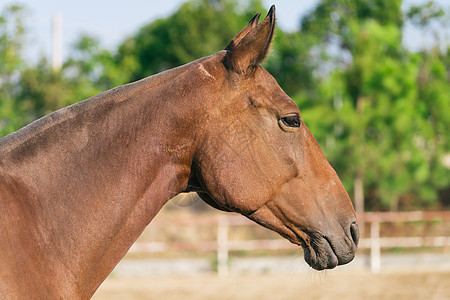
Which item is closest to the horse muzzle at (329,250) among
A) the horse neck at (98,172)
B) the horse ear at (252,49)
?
the horse neck at (98,172)

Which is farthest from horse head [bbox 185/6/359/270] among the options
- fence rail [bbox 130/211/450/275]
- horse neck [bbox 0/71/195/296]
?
fence rail [bbox 130/211/450/275]

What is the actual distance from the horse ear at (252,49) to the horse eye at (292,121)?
0.23m

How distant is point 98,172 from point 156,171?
0.21 meters

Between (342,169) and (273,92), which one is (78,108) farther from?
(342,169)

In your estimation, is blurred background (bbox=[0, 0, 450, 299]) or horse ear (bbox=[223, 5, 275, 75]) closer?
horse ear (bbox=[223, 5, 275, 75])

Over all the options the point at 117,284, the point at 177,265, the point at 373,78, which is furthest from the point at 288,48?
the point at 117,284

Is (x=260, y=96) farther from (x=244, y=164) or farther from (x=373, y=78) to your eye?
(x=373, y=78)

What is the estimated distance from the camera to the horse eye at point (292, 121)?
7.32 feet

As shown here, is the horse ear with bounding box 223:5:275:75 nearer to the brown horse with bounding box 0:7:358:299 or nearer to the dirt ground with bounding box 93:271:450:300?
the brown horse with bounding box 0:7:358:299

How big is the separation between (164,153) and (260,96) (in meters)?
0.44

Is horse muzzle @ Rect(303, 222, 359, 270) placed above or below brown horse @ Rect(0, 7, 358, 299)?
below

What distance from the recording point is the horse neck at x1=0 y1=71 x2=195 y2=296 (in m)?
1.95

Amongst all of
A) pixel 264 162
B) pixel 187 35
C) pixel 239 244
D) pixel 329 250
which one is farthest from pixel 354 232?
pixel 187 35

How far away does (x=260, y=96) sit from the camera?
223cm
